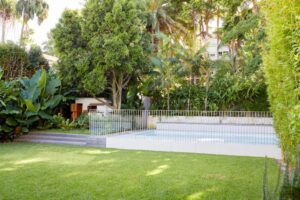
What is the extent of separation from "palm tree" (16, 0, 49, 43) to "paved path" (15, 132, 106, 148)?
20.0 meters

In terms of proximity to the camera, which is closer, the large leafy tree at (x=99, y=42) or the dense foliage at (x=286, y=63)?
the dense foliage at (x=286, y=63)

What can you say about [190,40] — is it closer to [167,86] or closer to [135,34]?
[167,86]

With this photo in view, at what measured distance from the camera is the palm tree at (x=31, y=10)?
2947 cm

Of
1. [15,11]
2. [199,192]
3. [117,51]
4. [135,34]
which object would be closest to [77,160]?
[199,192]

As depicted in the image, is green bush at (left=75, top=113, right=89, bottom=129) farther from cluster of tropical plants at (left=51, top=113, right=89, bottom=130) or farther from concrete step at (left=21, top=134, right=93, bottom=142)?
concrete step at (left=21, top=134, right=93, bottom=142)

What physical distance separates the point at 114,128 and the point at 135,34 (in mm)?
4466

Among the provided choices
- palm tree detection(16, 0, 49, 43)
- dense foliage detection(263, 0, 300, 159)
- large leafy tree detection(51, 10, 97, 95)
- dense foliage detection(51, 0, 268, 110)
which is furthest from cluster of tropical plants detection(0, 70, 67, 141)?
palm tree detection(16, 0, 49, 43)

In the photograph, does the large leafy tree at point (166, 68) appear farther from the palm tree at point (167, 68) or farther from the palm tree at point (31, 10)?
the palm tree at point (31, 10)

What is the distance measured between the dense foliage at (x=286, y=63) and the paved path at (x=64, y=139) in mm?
6874

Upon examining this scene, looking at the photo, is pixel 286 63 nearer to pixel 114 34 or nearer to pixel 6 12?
pixel 114 34

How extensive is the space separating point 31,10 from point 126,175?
27690mm

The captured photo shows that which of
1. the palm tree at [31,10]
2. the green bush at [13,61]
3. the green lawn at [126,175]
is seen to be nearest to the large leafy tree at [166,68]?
the green lawn at [126,175]

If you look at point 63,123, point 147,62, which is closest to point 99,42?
point 147,62

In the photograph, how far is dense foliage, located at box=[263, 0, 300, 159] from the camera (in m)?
3.54
